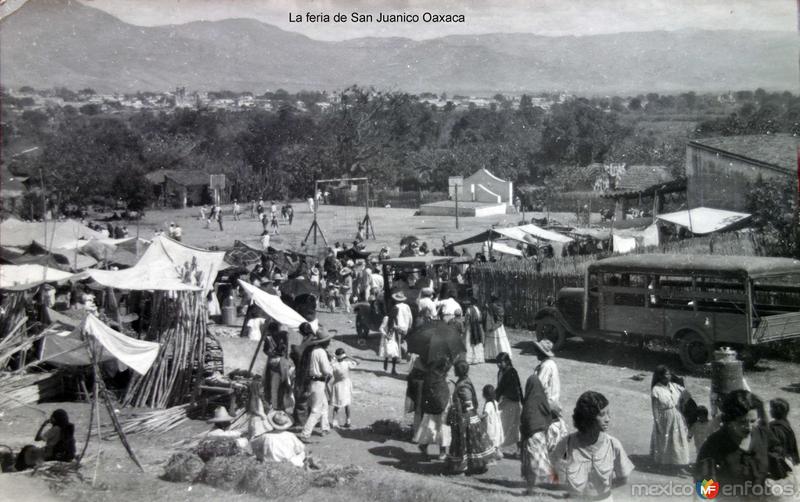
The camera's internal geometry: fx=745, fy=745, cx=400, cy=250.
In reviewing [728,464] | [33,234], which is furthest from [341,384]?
[33,234]

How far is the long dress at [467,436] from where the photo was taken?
24.6 feet

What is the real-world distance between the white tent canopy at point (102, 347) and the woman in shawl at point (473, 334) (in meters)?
5.19

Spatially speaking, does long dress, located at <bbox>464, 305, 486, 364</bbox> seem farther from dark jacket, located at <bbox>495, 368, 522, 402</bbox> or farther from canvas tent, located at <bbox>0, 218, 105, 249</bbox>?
canvas tent, located at <bbox>0, 218, 105, 249</bbox>

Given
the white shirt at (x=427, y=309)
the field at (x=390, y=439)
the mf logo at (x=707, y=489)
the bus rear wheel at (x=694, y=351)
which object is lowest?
the field at (x=390, y=439)

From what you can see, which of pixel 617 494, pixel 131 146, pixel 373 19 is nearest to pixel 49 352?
pixel 373 19

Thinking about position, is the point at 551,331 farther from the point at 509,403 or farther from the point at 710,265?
the point at 509,403

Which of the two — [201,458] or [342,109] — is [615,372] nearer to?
[201,458]

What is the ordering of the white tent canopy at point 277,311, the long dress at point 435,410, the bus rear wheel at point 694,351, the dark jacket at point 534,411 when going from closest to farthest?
the dark jacket at point 534,411 < the long dress at point 435,410 < the white tent canopy at point 277,311 < the bus rear wheel at point 694,351

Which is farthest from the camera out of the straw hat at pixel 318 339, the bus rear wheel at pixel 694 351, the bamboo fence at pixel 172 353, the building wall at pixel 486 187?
the building wall at pixel 486 187

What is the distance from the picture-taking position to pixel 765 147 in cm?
2127

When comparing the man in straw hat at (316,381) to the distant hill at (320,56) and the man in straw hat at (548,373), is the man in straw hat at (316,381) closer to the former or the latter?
the man in straw hat at (548,373)

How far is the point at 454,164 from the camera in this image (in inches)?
2085

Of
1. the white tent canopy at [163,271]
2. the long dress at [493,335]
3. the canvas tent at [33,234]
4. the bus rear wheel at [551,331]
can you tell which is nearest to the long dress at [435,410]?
the white tent canopy at [163,271]

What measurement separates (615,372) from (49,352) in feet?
28.6
